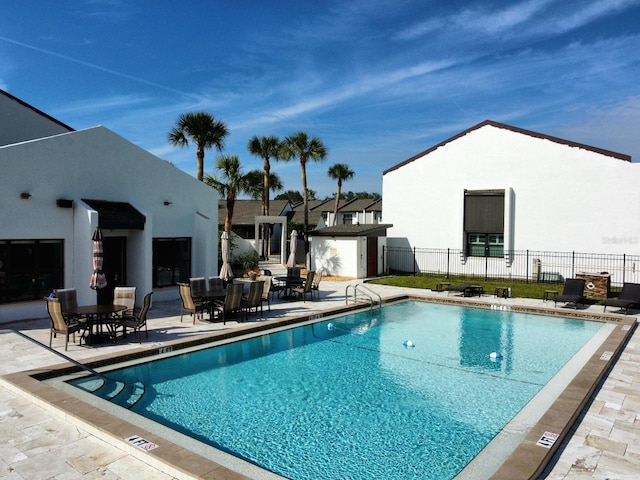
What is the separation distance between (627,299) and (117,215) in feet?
59.6

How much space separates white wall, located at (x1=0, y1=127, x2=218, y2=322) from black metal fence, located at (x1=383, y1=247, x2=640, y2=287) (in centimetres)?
1475

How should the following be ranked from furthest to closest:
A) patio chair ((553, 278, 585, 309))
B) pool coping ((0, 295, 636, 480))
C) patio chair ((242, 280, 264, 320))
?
patio chair ((553, 278, 585, 309)) < patio chair ((242, 280, 264, 320)) < pool coping ((0, 295, 636, 480))

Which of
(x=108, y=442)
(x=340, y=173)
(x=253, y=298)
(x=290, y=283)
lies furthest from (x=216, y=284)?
(x=340, y=173)

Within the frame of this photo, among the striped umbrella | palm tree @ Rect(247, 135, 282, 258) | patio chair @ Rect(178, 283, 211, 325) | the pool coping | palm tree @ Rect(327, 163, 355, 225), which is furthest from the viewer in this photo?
palm tree @ Rect(327, 163, 355, 225)

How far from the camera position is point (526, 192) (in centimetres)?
2617

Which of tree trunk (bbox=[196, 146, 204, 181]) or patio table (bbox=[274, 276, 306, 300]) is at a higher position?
tree trunk (bbox=[196, 146, 204, 181])

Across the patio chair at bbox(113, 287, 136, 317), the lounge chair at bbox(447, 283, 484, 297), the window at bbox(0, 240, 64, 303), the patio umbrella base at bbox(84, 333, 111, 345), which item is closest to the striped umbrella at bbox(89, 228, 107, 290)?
the patio chair at bbox(113, 287, 136, 317)

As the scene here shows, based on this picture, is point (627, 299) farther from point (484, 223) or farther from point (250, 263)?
point (250, 263)

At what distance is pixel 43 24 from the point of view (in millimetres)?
14094

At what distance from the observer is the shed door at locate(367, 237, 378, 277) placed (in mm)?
27594

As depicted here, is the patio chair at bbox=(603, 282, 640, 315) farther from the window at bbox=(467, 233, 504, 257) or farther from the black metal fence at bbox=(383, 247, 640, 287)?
the window at bbox=(467, 233, 504, 257)

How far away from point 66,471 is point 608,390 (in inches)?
345

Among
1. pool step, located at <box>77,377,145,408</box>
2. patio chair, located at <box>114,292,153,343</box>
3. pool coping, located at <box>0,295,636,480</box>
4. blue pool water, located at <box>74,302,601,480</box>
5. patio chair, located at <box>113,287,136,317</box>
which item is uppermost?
patio chair, located at <box>113,287,136,317</box>

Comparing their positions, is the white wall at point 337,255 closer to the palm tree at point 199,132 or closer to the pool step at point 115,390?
the palm tree at point 199,132
